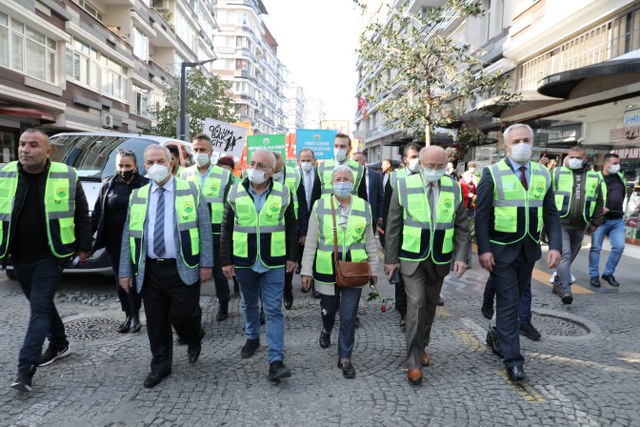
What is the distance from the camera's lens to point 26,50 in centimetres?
1756

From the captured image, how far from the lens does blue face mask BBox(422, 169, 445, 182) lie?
152 inches

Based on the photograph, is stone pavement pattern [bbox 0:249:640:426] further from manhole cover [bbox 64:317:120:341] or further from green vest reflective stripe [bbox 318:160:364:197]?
green vest reflective stripe [bbox 318:160:364:197]

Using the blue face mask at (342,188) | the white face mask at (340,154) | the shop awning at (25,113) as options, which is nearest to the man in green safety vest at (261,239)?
the blue face mask at (342,188)

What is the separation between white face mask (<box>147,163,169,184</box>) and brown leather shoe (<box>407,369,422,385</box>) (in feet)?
8.41

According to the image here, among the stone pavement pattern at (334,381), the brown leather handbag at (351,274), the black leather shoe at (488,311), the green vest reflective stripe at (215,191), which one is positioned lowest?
the stone pavement pattern at (334,381)

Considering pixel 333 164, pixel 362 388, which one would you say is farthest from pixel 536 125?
pixel 362 388

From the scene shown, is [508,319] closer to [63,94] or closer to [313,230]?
[313,230]

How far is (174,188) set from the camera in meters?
3.87

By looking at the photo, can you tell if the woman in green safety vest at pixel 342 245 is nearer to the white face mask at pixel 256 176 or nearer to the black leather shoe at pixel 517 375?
the white face mask at pixel 256 176

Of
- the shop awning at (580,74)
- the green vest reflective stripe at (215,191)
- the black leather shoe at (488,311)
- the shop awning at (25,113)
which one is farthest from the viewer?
the shop awning at (25,113)

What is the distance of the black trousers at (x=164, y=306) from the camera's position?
12.5 ft

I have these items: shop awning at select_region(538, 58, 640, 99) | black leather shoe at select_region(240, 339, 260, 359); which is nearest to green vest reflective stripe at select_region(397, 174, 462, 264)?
black leather shoe at select_region(240, 339, 260, 359)

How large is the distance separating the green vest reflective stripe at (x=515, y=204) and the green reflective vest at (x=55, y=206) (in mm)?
3628

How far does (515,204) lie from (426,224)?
796 millimetres
